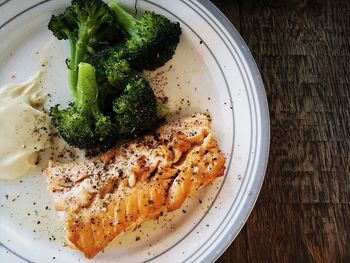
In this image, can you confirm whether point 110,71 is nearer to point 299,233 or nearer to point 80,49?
point 80,49

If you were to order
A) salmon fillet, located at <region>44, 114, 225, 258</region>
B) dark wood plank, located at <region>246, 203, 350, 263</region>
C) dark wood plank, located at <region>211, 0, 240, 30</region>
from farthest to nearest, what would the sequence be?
dark wood plank, located at <region>211, 0, 240, 30</region> → dark wood plank, located at <region>246, 203, 350, 263</region> → salmon fillet, located at <region>44, 114, 225, 258</region>

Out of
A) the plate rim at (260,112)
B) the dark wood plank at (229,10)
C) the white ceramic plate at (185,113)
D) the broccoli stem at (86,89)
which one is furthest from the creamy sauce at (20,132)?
the dark wood plank at (229,10)

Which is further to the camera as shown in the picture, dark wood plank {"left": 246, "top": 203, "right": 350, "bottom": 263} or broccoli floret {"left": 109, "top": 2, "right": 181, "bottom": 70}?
dark wood plank {"left": 246, "top": 203, "right": 350, "bottom": 263}

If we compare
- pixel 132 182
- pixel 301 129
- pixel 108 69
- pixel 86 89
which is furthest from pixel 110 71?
pixel 301 129

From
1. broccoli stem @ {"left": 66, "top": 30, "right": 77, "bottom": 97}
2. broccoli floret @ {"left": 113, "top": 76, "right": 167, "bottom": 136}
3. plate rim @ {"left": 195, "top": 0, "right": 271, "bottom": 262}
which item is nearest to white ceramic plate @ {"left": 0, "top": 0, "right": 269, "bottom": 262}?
plate rim @ {"left": 195, "top": 0, "right": 271, "bottom": 262}

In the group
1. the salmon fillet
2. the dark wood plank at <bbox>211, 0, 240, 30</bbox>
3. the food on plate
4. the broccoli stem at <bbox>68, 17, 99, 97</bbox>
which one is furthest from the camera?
the dark wood plank at <bbox>211, 0, 240, 30</bbox>

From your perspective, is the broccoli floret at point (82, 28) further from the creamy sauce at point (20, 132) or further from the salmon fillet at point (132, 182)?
the salmon fillet at point (132, 182)

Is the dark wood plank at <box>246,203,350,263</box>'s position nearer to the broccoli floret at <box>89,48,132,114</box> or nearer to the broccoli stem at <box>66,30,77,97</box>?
the broccoli floret at <box>89,48,132,114</box>
